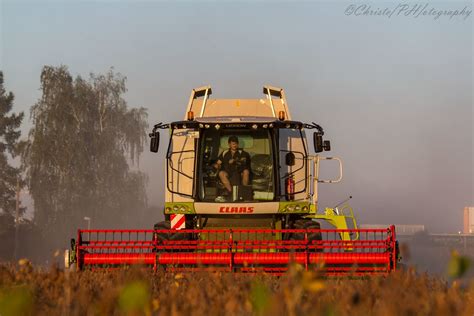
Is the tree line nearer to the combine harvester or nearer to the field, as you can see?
the combine harvester

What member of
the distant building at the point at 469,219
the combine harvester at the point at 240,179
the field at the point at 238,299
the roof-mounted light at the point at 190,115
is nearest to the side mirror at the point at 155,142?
the combine harvester at the point at 240,179

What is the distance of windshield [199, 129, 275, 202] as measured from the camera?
508 inches

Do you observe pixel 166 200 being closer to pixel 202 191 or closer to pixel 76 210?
pixel 202 191

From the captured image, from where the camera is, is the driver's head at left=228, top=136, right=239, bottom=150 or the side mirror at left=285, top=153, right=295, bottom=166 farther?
the side mirror at left=285, top=153, right=295, bottom=166

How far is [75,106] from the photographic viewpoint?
157 ft

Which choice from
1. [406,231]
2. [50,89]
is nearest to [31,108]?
[50,89]

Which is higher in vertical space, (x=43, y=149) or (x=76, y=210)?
(x=43, y=149)

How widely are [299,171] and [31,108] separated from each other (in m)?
35.8

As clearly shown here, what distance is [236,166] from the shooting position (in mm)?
13016

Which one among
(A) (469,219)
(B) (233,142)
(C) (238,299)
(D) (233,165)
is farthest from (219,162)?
(A) (469,219)

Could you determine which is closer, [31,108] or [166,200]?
[166,200]

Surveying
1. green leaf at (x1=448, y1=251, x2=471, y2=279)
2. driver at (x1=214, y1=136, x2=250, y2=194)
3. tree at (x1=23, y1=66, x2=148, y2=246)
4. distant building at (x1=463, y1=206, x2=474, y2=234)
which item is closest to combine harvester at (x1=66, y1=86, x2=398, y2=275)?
driver at (x1=214, y1=136, x2=250, y2=194)

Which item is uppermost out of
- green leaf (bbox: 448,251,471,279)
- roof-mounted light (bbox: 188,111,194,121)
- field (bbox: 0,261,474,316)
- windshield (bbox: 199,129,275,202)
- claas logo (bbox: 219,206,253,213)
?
roof-mounted light (bbox: 188,111,194,121)

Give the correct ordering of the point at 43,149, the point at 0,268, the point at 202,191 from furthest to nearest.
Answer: the point at 43,149
the point at 202,191
the point at 0,268
